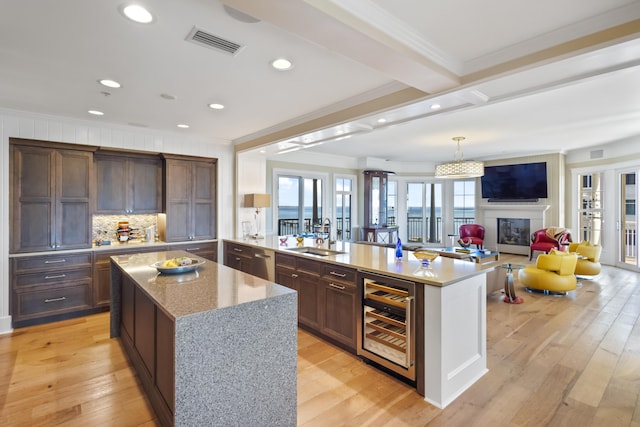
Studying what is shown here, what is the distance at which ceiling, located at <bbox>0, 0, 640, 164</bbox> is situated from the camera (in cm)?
192

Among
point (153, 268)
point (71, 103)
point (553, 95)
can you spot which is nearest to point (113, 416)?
point (153, 268)

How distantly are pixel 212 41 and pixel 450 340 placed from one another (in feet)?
9.34

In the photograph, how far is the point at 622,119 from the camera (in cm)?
499

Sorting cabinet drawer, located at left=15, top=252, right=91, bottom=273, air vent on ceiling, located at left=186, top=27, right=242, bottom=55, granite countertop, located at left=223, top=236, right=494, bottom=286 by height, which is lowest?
cabinet drawer, located at left=15, top=252, right=91, bottom=273

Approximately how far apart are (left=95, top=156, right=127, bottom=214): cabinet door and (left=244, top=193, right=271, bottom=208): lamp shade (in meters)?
1.91

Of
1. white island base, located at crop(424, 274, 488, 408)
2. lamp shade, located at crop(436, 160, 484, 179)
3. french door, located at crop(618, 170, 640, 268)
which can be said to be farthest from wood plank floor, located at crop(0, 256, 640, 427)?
french door, located at crop(618, 170, 640, 268)

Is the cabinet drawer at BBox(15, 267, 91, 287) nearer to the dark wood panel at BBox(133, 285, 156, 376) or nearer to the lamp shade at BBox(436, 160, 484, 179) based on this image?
the dark wood panel at BBox(133, 285, 156, 376)

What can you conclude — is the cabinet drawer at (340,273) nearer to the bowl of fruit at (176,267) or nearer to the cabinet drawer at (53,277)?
the bowl of fruit at (176,267)

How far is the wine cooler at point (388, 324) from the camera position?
7.91 ft

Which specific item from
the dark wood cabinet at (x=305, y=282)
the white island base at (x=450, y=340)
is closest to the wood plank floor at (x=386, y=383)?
the white island base at (x=450, y=340)

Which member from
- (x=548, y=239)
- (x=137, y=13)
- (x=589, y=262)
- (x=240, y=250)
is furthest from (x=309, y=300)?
(x=548, y=239)

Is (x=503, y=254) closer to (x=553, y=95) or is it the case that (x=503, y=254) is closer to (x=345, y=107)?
(x=553, y=95)

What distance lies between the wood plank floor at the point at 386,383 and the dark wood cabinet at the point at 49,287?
25cm

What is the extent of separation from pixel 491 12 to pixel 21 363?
4.89 metres
